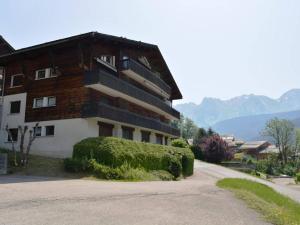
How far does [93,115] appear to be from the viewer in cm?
2972

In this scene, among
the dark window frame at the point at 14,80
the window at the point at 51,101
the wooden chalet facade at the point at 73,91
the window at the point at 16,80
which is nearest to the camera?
the wooden chalet facade at the point at 73,91

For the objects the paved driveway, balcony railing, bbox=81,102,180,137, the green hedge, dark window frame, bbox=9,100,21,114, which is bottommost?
the paved driveway

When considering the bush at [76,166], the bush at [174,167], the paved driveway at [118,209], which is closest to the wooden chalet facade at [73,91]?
the bush at [174,167]

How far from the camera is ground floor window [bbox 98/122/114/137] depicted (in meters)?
32.3

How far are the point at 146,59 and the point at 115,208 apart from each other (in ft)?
114

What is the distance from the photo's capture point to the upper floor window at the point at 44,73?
33438mm

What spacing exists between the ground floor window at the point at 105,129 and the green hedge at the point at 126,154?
5.63 meters

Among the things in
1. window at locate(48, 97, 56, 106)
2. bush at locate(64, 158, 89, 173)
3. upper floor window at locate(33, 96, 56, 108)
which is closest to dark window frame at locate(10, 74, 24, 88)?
upper floor window at locate(33, 96, 56, 108)

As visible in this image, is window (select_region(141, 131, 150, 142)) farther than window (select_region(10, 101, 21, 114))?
Yes

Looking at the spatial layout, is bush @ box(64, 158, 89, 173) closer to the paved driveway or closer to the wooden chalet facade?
the wooden chalet facade

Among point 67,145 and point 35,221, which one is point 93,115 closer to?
point 67,145

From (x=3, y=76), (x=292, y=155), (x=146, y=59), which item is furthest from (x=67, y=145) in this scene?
(x=292, y=155)

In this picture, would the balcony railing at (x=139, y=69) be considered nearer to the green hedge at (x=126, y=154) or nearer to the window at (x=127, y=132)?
the window at (x=127, y=132)

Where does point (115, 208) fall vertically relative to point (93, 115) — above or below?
below
